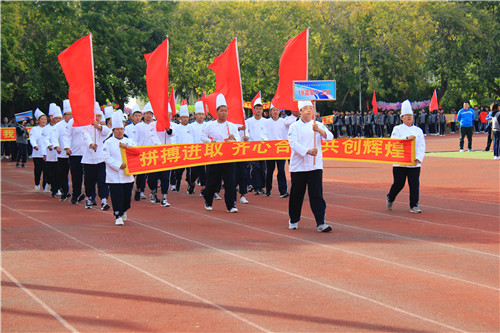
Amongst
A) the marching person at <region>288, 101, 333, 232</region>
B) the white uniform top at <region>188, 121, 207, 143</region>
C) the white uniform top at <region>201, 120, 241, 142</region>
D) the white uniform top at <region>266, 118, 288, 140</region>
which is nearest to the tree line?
the white uniform top at <region>188, 121, 207, 143</region>

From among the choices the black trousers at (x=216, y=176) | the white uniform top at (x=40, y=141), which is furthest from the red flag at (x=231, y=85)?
the white uniform top at (x=40, y=141)

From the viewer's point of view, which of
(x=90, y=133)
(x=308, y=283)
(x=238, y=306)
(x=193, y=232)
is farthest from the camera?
(x=90, y=133)

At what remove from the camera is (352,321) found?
21.7ft

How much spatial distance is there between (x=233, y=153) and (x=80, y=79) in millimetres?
3296

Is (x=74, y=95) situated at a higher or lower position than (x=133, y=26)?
lower

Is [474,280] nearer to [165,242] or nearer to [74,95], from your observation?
[165,242]

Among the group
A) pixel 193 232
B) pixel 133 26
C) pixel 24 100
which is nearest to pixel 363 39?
pixel 133 26

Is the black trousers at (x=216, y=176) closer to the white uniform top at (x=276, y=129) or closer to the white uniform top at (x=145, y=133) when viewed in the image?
the white uniform top at (x=145, y=133)

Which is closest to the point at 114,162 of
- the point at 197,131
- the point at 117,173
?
the point at 117,173

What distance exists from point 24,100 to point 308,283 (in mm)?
47179

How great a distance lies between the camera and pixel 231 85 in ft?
54.1

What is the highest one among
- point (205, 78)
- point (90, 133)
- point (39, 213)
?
point (205, 78)

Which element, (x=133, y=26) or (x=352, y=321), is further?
(x=133, y=26)

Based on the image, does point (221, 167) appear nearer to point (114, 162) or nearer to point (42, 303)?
point (114, 162)
